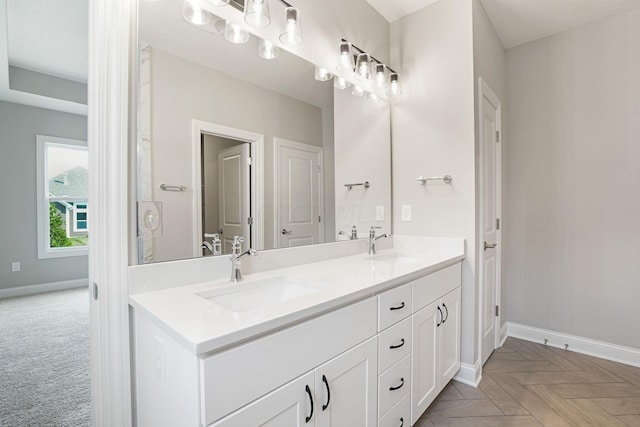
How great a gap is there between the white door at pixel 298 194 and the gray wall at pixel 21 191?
4402 mm

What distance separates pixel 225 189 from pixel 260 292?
0.50 metres

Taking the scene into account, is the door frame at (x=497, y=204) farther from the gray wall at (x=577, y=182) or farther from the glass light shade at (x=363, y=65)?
the glass light shade at (x=363, y=65)

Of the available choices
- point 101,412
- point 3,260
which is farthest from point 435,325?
→ point 3,260

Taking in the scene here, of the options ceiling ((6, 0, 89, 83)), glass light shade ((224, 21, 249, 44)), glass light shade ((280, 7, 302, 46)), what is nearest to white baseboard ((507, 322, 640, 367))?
glass light shade ((280, 7, 302, 46))

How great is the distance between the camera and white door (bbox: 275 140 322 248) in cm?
164

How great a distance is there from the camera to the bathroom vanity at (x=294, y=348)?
0.75 metres

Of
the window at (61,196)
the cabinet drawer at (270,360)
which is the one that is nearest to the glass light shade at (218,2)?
the cabinet drawer at (270,360)

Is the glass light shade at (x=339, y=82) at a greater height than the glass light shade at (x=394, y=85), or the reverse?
the glass light shade at (x=394, y=85)

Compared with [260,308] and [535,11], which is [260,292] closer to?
[260,308]

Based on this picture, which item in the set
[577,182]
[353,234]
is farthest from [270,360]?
[577,182]

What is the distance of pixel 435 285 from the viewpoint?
1715 mm

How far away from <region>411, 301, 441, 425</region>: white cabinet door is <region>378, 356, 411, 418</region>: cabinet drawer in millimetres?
66

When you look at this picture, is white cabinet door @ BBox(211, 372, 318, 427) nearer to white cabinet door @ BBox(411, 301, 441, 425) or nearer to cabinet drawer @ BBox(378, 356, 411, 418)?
cabinet drawer @ BBox(378, 356, 411, 418)

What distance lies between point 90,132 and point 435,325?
6.00 feet
